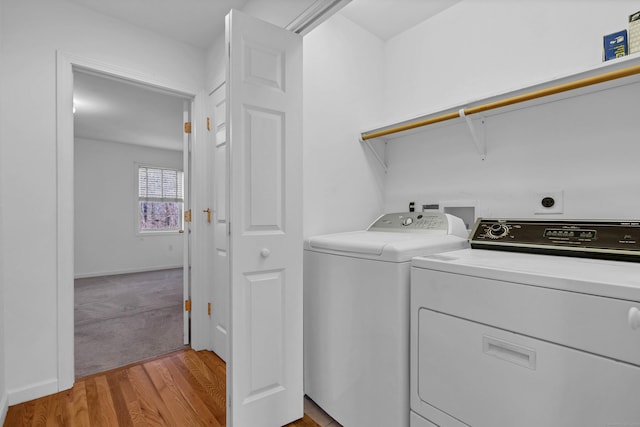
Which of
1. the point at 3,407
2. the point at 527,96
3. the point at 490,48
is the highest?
the point at 490,48

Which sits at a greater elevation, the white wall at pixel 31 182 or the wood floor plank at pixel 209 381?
the white wall at pixel 31 182

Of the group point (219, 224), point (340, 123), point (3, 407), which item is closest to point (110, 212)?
point (219, 224)

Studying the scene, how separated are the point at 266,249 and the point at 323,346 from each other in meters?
0.63

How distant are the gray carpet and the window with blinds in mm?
1562

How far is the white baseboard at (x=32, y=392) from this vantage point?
66.4 inches

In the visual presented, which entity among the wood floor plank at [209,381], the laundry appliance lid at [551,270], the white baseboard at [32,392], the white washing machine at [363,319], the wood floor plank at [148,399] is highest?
the laundry appliance lid at [551,270]

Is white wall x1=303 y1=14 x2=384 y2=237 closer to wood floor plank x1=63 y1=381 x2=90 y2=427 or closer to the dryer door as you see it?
the dryer door

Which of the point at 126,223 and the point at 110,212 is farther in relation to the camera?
the point at 126,223

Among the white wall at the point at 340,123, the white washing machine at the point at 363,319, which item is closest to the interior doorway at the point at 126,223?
the white wall at the point at 340,123

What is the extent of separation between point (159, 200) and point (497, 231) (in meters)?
6.37

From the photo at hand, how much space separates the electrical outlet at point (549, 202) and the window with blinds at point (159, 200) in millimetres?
5884

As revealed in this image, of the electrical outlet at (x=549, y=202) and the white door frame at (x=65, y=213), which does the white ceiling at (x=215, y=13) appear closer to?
the white door frame at (x=65, y=213)

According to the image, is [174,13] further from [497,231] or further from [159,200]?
[159,200]

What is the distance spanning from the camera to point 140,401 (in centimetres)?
177
